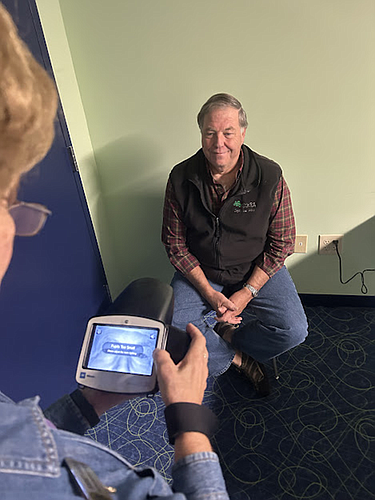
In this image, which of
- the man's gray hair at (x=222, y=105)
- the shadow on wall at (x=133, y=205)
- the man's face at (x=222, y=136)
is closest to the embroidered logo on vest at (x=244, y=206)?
the man's face at (x=222, y=136)

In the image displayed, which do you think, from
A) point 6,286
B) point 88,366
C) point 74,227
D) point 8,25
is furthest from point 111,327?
point 8,25

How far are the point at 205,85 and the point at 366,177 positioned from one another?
835mm

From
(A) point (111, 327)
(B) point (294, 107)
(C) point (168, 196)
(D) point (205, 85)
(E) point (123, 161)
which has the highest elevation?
(D) point (205, 85)

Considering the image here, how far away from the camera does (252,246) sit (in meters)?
1.57

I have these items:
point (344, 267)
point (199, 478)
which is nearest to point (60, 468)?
point (199, 478)

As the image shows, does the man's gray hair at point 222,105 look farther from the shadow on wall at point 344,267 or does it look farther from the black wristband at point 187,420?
the black wristband at point 187,420

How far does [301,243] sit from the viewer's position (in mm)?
1882

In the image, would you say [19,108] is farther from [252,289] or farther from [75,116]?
[252,289]

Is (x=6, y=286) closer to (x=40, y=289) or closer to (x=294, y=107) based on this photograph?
(x=40, y=289)

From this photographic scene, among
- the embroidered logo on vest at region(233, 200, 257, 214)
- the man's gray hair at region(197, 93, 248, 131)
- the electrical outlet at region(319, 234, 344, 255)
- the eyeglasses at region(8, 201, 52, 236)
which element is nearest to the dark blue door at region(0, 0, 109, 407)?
the eyeglasses at region(8, 201, 52, 236)

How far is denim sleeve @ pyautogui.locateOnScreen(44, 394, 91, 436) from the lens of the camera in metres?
0.89

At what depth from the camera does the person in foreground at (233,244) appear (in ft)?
4.81

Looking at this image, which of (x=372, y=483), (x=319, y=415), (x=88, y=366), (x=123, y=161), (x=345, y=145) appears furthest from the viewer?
(x=123, y=161)

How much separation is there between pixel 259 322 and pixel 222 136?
0.77m
